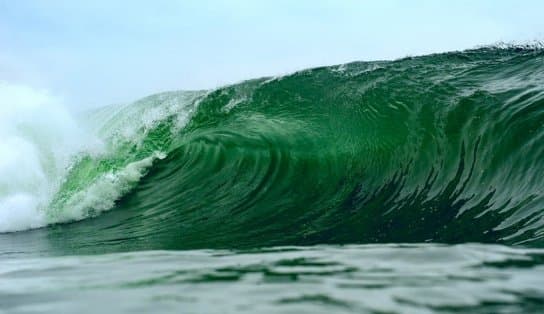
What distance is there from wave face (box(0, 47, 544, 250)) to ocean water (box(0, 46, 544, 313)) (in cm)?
3

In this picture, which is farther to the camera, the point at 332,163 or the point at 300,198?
the point at 332,163

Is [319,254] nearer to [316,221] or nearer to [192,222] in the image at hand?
[316,221]

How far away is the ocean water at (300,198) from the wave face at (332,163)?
0.03 m

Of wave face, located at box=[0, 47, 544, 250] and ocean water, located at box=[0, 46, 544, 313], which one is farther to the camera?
wave face, located at box=[0, 47, 544, 250]

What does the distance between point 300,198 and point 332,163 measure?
3.30 ft

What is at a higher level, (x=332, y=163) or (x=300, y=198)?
(x=332, y=163)

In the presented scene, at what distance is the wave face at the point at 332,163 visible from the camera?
561cm

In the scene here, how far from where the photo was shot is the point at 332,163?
7988 mm

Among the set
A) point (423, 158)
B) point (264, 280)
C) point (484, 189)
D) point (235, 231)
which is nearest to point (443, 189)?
point (484, 189)

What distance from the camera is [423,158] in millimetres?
7105

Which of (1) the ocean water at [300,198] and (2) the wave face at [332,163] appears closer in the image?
(1) the ocean water at [300,198]

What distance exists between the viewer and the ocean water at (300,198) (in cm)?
214

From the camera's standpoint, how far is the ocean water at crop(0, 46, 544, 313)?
2.14 m

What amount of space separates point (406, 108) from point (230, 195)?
2.49m
